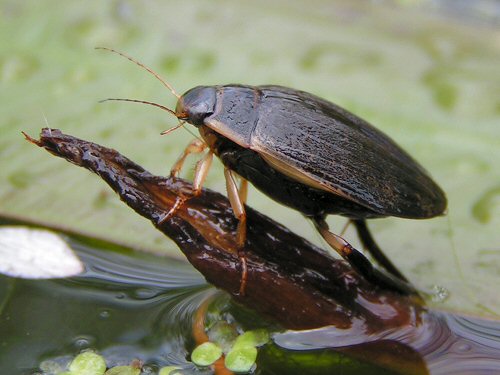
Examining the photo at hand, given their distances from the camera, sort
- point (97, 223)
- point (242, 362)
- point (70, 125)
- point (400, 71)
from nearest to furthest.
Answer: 1. point (242, 362)
2. point (97, 223)
3. point (70, 125)
4. point (400, 71)

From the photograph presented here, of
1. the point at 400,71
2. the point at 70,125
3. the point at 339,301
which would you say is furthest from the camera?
the point at 400,71

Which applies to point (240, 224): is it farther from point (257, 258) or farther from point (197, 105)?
point (197, 105)

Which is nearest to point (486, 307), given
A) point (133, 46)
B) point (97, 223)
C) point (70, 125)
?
point (97, 223)

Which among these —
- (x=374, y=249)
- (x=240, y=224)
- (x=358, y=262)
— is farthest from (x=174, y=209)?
(x=374, y=249)

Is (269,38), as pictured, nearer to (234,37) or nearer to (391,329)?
(234,37)

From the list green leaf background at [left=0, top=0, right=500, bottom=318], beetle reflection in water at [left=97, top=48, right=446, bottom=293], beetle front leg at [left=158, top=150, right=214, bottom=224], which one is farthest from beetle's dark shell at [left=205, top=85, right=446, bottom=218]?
green leaf background at [left=0, top=0, right=500, bottom=318]

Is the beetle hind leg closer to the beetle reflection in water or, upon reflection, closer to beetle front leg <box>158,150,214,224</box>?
the beetle reflection in water
